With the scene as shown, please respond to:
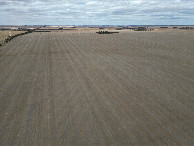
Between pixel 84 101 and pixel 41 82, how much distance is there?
16.2 ft

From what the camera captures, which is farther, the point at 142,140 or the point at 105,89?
the point at 105,89

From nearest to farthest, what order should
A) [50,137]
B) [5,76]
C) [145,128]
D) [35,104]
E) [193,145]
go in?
[193,145] < [50,137] < [145,128] < [35,104] < [5,76]

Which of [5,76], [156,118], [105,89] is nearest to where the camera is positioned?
[156,118]

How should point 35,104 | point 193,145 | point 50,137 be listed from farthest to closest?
point 35,104, point 50,137, point 193,145

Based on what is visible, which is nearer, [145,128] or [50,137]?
[50,137]

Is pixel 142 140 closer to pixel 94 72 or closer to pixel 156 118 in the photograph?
pixel 156 118

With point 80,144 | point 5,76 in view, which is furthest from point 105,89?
point 5,76

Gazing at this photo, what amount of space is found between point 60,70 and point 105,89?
6531 millimetres

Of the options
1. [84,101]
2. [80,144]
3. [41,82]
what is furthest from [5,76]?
[80,144]

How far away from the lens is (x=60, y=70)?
1714 centimetres

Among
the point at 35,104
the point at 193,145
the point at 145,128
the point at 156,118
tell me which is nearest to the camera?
the point at 193,145

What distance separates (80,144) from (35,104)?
447 centimetres

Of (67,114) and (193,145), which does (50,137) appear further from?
(193,145)

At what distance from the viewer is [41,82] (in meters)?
13.7
